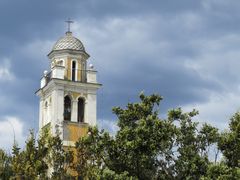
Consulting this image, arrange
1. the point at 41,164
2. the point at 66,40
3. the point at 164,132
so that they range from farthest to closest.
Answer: the point at 66,40, the point at 41,164, the point at 164,132

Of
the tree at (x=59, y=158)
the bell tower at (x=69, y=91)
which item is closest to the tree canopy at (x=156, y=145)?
the tree at (x=59, y=158)

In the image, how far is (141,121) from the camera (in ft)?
79.3

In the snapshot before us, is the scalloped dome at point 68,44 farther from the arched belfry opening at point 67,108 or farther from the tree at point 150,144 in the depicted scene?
the tree at point 150,144

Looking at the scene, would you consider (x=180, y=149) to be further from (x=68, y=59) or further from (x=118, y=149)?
(x=68, y=59)

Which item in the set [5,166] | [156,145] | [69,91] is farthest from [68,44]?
[156,145]

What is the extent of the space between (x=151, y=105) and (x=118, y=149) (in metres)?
2.08

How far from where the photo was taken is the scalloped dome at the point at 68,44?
4488 centimetres

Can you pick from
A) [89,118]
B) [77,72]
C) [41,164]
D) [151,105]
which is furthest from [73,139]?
[151,105]

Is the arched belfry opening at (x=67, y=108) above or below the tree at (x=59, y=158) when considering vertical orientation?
above

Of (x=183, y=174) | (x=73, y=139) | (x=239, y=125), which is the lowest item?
(x=183, y=174)

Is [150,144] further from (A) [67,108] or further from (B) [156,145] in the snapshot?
(A) [67,108]

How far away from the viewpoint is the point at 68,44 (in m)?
45.0

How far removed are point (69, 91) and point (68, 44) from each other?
3339 millimetres

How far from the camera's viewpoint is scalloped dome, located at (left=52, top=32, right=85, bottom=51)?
44.9 meters
